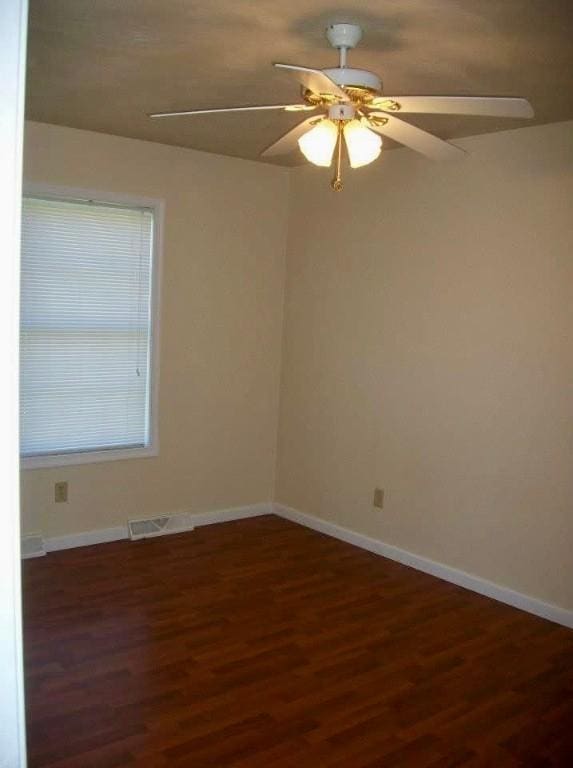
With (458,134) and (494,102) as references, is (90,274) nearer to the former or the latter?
(458,134)

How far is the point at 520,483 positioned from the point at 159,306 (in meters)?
2.38

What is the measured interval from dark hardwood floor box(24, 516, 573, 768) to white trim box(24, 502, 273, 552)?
75 millimetres

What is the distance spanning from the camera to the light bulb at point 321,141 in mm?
2512

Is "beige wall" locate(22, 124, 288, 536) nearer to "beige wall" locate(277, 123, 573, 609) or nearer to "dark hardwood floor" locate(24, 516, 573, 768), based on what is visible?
"beige wall" locate(277, 123, 573, 609)

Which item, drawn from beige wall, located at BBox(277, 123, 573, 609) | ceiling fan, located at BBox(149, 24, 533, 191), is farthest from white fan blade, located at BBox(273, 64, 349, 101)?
beige wall, located at BBox(277, 123, 573, 609)

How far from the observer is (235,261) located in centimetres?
488

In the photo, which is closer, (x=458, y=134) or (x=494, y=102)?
(x=494, y=102)

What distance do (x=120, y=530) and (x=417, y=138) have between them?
3028 millimetres

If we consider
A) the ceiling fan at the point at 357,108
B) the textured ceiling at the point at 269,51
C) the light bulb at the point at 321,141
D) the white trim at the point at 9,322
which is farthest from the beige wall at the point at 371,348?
the white trim at the point at 9,322

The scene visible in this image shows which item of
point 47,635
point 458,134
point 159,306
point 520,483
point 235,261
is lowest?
A: point 47,635

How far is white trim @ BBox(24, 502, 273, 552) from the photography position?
4.31 meters

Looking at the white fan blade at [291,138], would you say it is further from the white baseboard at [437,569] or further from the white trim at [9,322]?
the white baseboard at [437,569]

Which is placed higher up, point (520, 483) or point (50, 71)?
point (50, 71)

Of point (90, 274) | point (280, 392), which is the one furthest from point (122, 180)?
point (280, 392)
